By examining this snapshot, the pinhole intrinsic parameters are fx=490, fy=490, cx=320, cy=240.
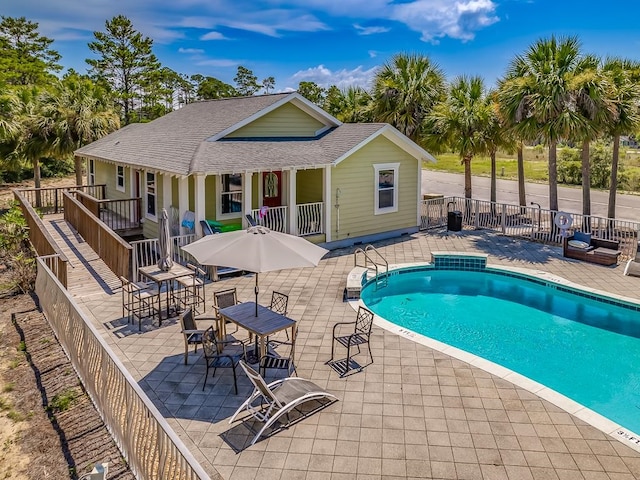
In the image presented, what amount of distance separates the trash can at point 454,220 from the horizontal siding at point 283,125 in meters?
6.42

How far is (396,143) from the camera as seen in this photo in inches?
730

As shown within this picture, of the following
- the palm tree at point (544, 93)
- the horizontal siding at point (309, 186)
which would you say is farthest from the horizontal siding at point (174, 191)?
the palm tree at point (544, 93)

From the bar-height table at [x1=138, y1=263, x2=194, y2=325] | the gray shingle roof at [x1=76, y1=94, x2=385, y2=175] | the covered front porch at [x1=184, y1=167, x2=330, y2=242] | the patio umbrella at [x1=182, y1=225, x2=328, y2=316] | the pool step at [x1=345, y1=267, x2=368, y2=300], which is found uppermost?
the gray shingle roof at [x1=76, y1=94, x2=385, y2=175]

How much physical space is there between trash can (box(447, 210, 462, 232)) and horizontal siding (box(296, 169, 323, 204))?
18.0ft

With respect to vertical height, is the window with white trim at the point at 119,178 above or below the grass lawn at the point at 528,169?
below

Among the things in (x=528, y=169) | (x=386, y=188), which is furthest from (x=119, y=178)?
(x=528, y=169)

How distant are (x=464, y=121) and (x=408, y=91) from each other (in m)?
4.31

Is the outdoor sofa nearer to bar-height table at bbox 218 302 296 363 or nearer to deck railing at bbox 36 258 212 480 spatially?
bar-height table at bbox 218 302 296 363

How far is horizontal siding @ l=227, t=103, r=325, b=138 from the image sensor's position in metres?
17.6

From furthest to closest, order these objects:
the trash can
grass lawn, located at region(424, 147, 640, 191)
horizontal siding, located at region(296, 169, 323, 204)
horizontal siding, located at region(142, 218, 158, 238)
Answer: grass lawn, located at region(424, 147, 640, 191)
the trash can
horizontal siding, located at region(296, 169, 323, 204)
horizontal siding, located at region(142, 218, 158, 238)

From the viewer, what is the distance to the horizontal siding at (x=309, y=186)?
1862cm

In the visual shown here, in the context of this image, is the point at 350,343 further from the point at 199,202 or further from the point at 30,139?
the point at 30,139

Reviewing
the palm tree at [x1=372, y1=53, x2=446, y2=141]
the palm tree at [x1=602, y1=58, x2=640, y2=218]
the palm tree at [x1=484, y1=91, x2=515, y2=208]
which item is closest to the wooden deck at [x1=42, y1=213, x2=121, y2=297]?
the palm tree at [x1=372, y1=53, x2=446, y2=141]

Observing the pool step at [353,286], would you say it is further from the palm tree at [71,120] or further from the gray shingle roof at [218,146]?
the palm tree at [71,120]
